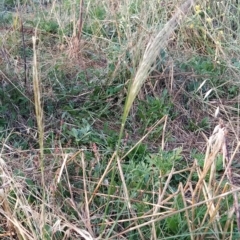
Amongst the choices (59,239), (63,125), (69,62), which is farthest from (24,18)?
(59,239)

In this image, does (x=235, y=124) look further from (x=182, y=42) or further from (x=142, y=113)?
(x=182, y=42)

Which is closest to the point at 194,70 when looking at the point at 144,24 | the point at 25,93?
the point at 144,24

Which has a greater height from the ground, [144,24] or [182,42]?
[144,24]

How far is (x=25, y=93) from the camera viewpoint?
8.34 ft

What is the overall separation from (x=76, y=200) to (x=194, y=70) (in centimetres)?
119

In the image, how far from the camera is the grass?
1.66 m

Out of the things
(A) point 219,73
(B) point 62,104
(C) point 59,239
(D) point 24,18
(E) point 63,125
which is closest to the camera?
(C) point 59,239

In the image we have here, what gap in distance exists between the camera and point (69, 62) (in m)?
2.88

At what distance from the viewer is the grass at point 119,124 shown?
1656mm

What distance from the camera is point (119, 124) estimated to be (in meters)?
2.49

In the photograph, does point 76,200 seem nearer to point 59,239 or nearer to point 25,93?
point 59,239

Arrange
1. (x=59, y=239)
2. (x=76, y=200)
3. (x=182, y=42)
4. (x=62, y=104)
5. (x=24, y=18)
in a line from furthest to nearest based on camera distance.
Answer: (x=24, y=18)
(x=182, y=42)
(x=62, y=104)
(x=76, y=200)
(x=59, y=239)

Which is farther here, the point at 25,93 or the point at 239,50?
the point at 239,50

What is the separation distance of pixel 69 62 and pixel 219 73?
0.82 metres
